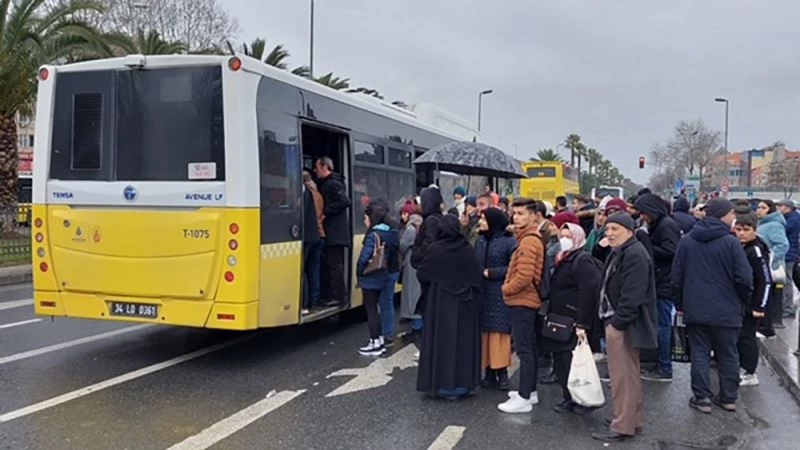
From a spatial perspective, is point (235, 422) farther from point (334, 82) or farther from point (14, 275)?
point (334, 82)

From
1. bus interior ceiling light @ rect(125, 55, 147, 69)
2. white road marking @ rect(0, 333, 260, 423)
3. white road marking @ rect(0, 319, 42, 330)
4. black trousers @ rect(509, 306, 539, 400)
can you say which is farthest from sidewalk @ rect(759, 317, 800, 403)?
white road marking @ rect(0, 319, 42, 330)

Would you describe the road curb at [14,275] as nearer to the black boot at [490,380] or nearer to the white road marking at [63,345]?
the white road marking at [63,345]

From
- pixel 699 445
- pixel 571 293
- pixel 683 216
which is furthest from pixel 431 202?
pixel 683 216

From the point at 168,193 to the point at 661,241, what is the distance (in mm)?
4938

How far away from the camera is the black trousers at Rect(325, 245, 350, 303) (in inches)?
360

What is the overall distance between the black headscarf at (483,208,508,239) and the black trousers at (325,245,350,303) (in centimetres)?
296

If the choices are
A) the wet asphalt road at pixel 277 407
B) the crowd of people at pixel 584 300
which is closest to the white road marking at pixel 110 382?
the wet asphalt road at pixel 277 407

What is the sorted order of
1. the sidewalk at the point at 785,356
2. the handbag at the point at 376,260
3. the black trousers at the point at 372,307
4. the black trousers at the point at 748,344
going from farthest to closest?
1. the black trousers at the point at 372,307
2. the handbag at the point at 376,260
3. the sidewalk at the point at 785,356
4. the black trousers at the point at 748,344

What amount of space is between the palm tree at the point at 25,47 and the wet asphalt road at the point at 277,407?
40.6 feet

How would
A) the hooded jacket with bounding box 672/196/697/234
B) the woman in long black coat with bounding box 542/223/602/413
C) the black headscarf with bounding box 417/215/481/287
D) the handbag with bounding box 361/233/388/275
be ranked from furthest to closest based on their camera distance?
the hooded jacket with bounding box 672/196/697/234 → the handbag with bounding box 361/233/388/275 → the black headscarf with bounding box 417/215/481/287 → the woman in long black coat with bounding box 542/223/602/413

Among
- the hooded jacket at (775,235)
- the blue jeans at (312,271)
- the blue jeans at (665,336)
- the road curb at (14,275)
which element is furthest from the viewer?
the road curb at (14,275)

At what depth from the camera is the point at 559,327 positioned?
240 inches

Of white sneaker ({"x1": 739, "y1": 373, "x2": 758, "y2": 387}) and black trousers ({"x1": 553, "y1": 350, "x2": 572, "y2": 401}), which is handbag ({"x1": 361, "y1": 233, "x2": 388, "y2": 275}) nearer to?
black trousers ({"x1": 553, "y1": 350, "x2": 572, "y2": 401})

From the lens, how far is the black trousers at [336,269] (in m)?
9.15
